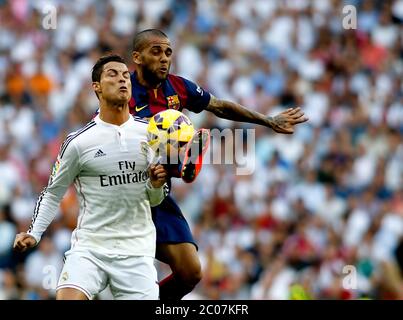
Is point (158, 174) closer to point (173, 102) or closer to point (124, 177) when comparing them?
point (124, 177)

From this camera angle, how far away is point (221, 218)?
15531mm

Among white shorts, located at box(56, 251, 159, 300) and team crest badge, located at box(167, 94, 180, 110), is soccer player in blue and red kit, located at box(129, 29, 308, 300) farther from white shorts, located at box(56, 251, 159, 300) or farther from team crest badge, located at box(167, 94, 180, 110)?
white shorts, located at box(56, 251, 159, 300)

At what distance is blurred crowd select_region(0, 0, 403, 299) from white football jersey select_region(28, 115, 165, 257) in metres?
4.85

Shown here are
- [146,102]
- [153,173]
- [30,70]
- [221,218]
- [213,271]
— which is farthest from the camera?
[30,70]

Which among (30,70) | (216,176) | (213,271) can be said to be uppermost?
(30,70)

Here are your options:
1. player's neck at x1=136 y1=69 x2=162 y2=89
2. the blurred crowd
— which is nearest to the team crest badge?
player's neck at x1=136 y1=69 x2=162 y2=89

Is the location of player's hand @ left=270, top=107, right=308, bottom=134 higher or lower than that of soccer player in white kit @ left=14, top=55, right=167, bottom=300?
higher

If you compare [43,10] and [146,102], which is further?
[43,10]

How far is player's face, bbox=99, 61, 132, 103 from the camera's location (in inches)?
314

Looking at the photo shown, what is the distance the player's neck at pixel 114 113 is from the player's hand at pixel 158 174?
1.42 feet

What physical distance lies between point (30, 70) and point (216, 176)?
355cm

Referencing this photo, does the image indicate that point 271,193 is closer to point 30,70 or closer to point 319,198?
point 319,198

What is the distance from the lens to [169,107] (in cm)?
884

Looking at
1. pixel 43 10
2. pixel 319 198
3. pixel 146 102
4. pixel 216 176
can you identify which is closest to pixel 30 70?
pixel 43 10
